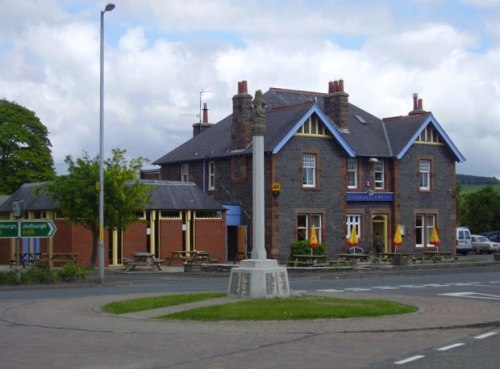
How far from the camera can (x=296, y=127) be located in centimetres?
4362

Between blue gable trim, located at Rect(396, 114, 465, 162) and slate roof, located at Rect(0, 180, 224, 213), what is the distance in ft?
36.5

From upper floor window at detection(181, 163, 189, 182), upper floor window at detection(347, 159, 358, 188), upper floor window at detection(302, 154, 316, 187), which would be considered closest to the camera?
upper floor window at detection(302, 154, 316, 187)

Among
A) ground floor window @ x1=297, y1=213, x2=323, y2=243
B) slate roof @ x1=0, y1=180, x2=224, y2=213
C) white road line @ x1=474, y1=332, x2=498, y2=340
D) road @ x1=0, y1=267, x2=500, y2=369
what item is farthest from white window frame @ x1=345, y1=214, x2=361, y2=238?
white road line @ x1=474, y1=332, x2=498, y2=340

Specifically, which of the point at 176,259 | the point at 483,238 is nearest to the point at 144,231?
the point at 176,259

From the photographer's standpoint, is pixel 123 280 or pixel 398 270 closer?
pixel 123 280

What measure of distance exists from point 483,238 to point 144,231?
29.5 meters

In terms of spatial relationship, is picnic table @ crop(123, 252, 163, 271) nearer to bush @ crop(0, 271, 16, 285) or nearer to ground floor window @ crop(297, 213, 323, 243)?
bush @ crop(0, 271, 16, 285)

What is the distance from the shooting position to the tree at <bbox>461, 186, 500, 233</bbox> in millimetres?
72756

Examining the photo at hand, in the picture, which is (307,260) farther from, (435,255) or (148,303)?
(148,303)

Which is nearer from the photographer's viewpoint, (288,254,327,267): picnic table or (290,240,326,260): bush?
(288,254,327,267): picnic table

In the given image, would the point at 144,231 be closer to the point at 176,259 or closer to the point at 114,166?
the point at 176,259

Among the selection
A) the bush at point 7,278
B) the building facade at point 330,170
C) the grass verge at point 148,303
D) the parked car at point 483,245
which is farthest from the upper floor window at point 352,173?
the grass verge at point 148,303

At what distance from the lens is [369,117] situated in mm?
52281

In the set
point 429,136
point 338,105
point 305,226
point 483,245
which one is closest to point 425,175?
point 429,136
